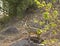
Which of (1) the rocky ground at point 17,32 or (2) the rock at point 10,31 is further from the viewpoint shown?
(2) the rock at point 10,31

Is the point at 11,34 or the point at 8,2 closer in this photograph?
the point at 11,34

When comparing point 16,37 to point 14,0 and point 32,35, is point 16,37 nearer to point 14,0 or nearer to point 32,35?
point 32,35

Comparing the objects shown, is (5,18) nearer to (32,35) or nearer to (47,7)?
(32,35)

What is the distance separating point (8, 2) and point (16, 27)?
1.56 m

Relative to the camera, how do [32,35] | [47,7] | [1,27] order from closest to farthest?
[47,7] → [32,35] → [1,27]

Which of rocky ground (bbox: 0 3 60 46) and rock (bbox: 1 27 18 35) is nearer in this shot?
rocky ground (bbox: 0 3 60 46)

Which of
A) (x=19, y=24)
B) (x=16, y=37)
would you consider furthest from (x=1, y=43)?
(x=19, y=24)

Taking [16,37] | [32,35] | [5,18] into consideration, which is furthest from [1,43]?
[5,18]

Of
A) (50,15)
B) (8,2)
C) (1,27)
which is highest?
(50,15)

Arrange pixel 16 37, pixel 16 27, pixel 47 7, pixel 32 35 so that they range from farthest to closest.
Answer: pixel 16 27 < pixel 16 37 < pixel 32 35 < pixel 47 7

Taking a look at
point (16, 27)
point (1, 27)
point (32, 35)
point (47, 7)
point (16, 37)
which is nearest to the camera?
point (47, 7)

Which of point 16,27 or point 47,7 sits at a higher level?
point 47,7

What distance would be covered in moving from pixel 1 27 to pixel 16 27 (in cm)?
126

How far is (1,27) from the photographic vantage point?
1280 centimetres
